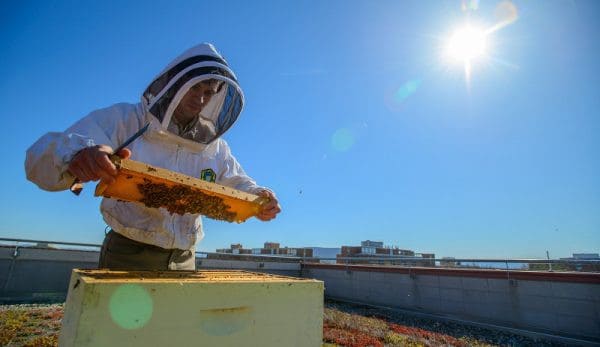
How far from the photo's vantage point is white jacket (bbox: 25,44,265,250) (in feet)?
5.19

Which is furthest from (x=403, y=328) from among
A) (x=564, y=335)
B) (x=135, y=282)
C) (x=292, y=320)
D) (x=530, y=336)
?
(x=135, y=282)

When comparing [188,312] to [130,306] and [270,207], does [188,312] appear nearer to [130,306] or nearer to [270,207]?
[130,306]

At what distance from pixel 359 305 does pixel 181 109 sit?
984cm

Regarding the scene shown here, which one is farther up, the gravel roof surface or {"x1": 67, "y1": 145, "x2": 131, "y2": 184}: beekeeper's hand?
{"x1": 67, "y1": 145, "x2": 131, "y2": 184}: beekeeper's hand

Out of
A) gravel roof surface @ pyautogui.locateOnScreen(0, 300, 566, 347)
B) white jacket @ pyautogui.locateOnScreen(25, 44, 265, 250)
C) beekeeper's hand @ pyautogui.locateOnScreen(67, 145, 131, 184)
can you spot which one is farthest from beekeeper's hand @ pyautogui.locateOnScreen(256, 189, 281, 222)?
gravel roof surface @ pyautogui.locateOnScreen(0, 300, 566, 347)

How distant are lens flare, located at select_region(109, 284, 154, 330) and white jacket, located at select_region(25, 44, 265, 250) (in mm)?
826

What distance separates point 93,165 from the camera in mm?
1456

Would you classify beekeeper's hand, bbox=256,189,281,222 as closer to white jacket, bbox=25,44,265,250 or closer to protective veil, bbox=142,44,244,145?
white jacket, bbox=25,44,265,250

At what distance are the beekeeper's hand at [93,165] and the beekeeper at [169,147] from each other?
168 mm

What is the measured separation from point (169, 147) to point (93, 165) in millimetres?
1003

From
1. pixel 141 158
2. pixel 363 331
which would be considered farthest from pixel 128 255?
pixel 363 331

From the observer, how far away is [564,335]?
666 centimetres

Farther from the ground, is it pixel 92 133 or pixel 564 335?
pixel 92 133

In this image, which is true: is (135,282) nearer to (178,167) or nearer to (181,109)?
(178,167)
